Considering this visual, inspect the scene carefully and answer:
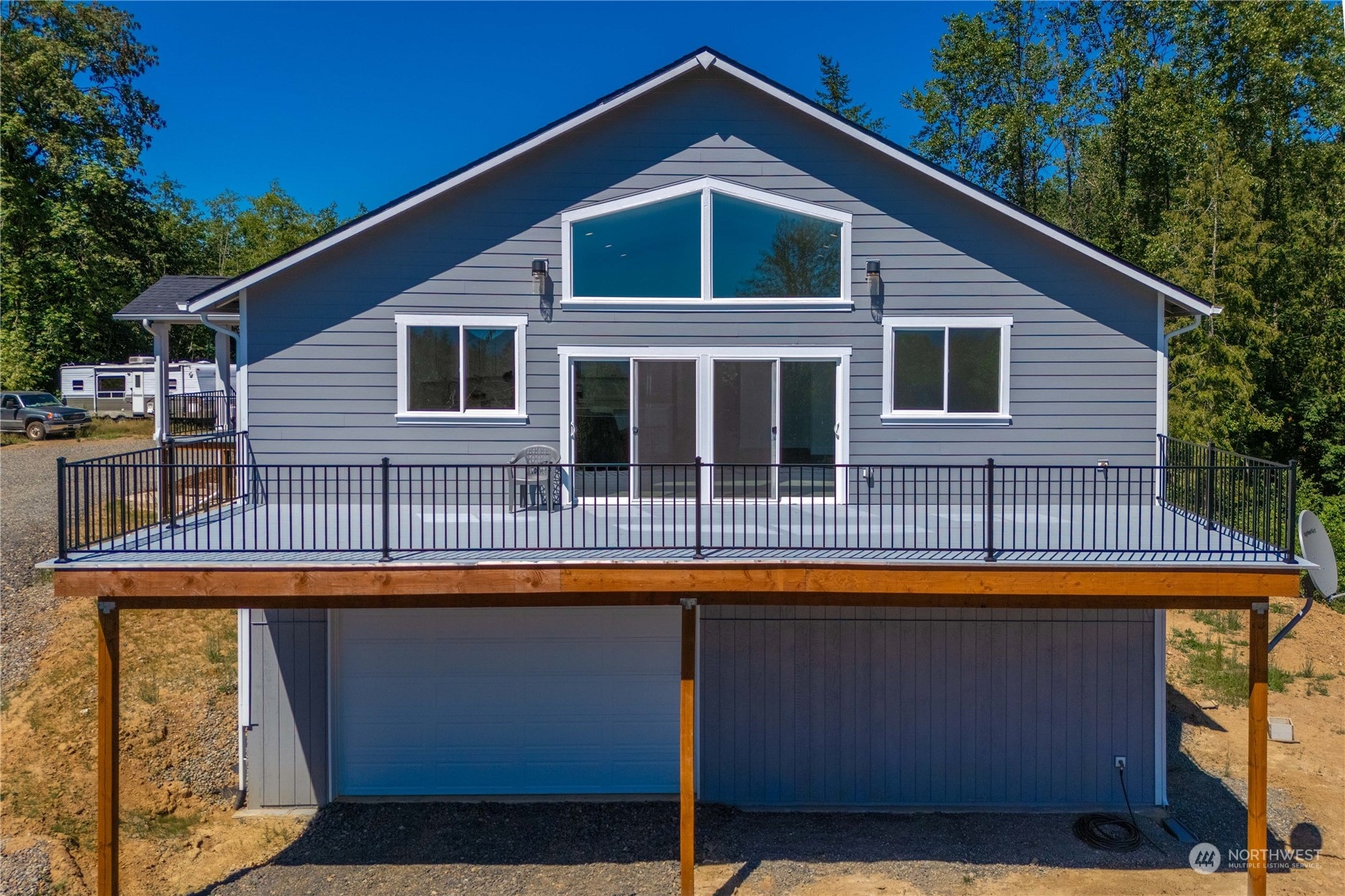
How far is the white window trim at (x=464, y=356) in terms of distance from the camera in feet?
30.3

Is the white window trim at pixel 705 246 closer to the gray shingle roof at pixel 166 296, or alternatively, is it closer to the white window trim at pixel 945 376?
the white window trim at pixel 945 376

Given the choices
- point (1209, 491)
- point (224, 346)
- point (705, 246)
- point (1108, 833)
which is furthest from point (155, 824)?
point (1209, 491)

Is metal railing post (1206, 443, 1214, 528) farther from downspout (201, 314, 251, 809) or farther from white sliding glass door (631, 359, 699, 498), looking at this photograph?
downspout (201, 314, 251, 809)

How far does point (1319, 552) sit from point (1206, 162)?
53.5 ft

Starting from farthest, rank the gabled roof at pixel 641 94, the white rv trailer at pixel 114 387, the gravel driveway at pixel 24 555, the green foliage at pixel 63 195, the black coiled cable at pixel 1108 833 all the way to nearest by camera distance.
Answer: the white rv trailer at pixel 114 387 < the green foliage at pixel 63 195 < the gravel driveway at pixel 24 555 < the gabled roof at pixel 641 94 < the black coiled cable at pixel 1108 833

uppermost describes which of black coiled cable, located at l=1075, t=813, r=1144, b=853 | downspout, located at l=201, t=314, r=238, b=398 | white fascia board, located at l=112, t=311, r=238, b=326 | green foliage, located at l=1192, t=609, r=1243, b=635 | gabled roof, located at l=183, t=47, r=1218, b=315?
gabled roof, located at l=183, t=47, r=1218, b=315

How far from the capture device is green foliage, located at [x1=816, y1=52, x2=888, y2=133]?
27.9 metres

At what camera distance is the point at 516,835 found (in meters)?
8.50

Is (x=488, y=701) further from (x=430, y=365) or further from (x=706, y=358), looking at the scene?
(x=706, y=358)

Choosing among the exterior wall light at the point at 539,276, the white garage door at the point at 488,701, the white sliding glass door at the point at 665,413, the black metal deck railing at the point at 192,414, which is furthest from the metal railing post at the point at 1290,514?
the black metal deck railing at the point at 192,414

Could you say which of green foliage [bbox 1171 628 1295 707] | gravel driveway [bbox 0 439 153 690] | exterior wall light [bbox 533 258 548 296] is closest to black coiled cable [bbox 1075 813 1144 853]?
green foliage [bbox 1171 628 1295 707]

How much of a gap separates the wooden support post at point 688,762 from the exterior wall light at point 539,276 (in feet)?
13.9

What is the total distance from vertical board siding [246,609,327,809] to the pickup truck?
21.4 meters

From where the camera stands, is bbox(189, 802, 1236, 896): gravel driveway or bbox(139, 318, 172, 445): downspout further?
bbox(139, 318, 172, 445): downspout
